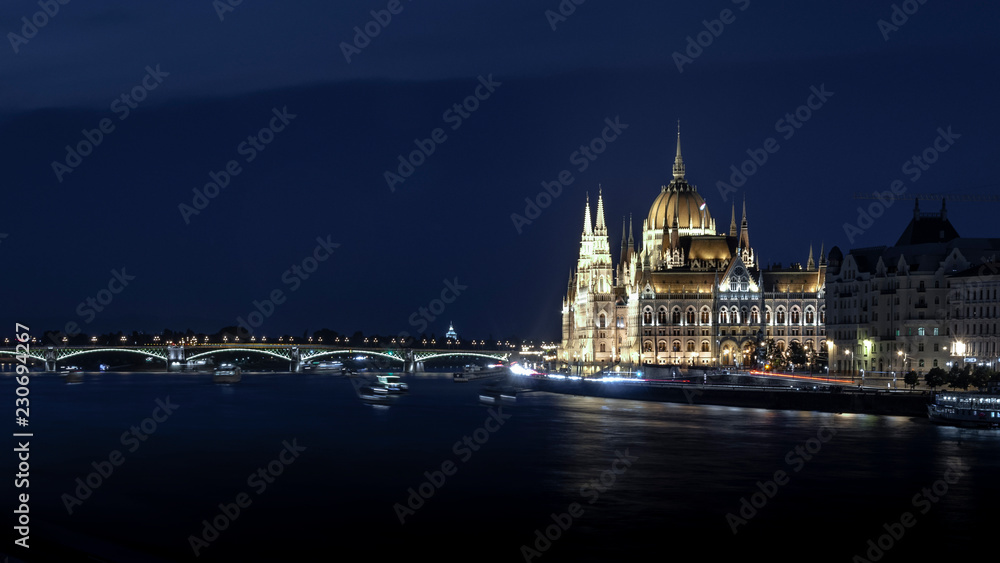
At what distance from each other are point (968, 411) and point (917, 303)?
34.5 metres

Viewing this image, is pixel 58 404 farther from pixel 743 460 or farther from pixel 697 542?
pixel 697 542

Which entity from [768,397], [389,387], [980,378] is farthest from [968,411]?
[389,387]

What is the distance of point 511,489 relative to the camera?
5753 centimetres

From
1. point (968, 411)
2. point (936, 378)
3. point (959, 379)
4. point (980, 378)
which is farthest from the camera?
point (936, 378)

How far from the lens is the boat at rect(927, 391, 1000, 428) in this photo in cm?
A: 8231

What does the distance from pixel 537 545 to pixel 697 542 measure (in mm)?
5564

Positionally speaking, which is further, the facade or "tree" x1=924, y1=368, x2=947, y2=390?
the facade

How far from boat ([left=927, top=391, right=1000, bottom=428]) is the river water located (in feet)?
3.82

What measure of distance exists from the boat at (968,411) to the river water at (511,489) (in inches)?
45.8

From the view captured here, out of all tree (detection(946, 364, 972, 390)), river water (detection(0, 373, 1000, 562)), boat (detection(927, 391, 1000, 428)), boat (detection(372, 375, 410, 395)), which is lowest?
river water (detection(0, 373, 1000, 562))

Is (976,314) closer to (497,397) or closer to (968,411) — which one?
(968,411)

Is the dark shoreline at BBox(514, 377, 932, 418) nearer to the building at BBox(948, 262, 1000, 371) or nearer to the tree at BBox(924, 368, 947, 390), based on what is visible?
the tree at BBox(924, 368, 947, 390)

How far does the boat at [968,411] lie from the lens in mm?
82312

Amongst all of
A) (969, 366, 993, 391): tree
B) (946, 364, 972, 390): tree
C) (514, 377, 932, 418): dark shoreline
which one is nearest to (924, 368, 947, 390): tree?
(946, 364, 972, 390): tree
